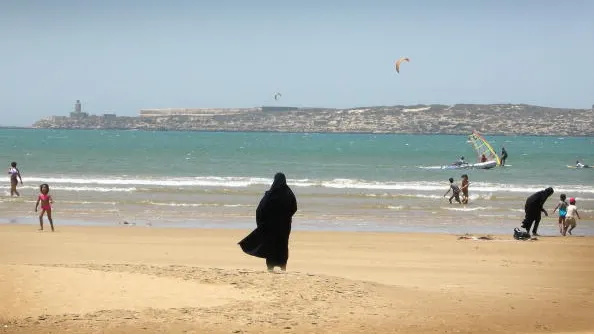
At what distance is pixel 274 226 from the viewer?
1087 centimetres

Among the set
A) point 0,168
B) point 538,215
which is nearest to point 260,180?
point 0,168

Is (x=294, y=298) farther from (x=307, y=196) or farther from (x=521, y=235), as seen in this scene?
(x=307, y=196)

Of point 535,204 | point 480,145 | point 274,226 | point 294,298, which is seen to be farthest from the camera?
point 480,145

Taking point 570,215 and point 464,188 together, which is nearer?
point 570,215

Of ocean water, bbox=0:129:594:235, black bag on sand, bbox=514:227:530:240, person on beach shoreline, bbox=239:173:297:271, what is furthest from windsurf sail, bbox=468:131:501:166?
person on beach shoreline, bbox=239:173:297:271

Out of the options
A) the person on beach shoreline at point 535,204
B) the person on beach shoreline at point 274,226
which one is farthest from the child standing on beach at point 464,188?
the person on beach shoreline at point 274,226

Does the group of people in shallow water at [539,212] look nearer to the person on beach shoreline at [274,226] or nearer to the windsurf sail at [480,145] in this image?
the person on beach shoreline at [274,226]

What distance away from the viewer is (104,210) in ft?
80.0

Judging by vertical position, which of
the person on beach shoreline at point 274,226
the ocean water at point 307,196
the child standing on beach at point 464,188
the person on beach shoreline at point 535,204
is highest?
the person on beach shoreline at point 274,226

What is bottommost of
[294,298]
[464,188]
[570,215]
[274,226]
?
[464,188]

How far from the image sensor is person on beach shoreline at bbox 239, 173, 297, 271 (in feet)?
35.5

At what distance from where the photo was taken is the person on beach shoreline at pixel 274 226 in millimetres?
10820

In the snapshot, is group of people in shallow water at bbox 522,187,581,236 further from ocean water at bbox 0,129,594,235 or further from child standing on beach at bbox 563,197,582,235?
ocean water at bbox 0,129,594,235

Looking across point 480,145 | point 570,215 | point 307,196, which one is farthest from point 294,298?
point 480,145
